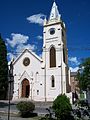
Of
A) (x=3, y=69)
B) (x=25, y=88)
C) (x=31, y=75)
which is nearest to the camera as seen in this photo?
(x=3, y=69)

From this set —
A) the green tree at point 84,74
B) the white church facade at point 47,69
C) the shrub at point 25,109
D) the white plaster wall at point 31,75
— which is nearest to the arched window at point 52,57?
the white church facade at point 47,69

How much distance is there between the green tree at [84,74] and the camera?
155 ft

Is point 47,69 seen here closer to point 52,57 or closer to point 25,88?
point 52,57

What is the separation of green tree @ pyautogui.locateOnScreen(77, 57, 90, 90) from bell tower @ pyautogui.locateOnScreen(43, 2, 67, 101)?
4.35 meters

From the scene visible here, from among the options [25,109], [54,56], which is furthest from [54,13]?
[25,109]

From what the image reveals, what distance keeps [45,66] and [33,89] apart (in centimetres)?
529

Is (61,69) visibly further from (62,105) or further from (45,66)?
(62,105)

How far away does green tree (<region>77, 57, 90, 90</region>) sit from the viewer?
47.1 metres

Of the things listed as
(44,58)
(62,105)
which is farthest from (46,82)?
(62,105)

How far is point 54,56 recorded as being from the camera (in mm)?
47312

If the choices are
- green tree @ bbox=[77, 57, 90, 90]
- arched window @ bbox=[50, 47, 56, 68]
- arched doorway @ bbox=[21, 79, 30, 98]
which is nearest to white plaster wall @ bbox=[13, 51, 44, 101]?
arched doorway @ bbox=[21, 79, 30, 98]

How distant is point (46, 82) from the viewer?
45938 mm

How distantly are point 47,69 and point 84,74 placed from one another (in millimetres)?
7965

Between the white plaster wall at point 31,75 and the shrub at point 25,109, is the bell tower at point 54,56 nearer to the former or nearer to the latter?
the white plaster wall at point 31,75
